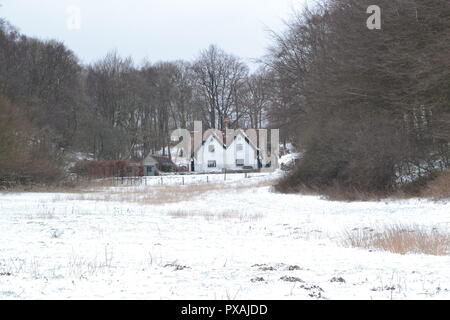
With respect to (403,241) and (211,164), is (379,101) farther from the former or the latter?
(211,164)

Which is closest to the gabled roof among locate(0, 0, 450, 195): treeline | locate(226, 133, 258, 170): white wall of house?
locate(226, 133, 258, 170): white wall of house

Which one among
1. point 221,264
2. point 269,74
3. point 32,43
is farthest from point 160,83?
point 221,264

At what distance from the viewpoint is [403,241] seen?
1182 centimetres

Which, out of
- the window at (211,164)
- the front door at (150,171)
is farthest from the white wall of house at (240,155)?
the front door at (150,171)

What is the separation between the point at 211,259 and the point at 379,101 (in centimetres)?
2059

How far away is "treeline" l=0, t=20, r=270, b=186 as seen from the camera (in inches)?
2341

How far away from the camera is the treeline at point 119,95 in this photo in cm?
5947

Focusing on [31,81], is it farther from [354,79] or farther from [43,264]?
[43,264]

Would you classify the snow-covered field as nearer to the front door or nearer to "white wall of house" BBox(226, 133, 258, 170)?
the front door

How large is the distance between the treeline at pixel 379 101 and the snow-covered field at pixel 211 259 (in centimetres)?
582

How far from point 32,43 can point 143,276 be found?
61.6 meters

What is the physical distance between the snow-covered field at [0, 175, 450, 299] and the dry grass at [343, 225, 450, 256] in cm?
47

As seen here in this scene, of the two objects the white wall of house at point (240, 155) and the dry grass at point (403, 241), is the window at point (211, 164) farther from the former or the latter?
the dry grass at point (403, 241)

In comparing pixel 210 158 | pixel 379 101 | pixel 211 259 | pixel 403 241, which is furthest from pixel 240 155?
pixel 211 259
